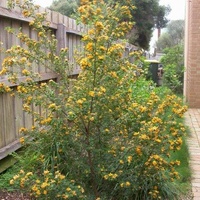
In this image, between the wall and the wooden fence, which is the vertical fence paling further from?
the wall

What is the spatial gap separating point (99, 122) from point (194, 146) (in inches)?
116

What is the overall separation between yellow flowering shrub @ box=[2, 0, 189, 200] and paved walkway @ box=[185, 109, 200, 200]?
768 millimetres

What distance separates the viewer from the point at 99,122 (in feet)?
8.31

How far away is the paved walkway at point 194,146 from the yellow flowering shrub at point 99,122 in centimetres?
77

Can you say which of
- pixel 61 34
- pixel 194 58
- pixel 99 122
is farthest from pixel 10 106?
pixel 194 58

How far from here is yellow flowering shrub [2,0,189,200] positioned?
7.61 feet

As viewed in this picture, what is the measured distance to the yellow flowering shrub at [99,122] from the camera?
2.32m

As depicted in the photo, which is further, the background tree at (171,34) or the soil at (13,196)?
the background tree at (171,34)

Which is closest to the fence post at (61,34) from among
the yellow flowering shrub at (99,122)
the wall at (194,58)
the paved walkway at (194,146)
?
the yellow flowering shrub at (99,122)

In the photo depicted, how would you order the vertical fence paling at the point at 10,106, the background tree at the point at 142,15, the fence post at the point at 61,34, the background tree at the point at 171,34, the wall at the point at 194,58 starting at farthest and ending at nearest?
the background tree at the point at 171,34
the background tree at the point at 142,15
the wall at the point at 194,58
the fence post at the point at 61,34
the vertical fence paling at the point at 10,106

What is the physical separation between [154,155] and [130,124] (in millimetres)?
391

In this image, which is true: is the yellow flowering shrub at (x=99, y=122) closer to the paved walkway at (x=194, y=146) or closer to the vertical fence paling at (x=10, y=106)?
the vertical fence paling at (x=10, y=106)

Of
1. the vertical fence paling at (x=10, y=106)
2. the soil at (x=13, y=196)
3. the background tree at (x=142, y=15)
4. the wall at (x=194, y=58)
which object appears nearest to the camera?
the soil at (x=13, y=196)

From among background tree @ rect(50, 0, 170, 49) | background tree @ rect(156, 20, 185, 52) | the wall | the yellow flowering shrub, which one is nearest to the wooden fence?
the yellow flowering shrub
